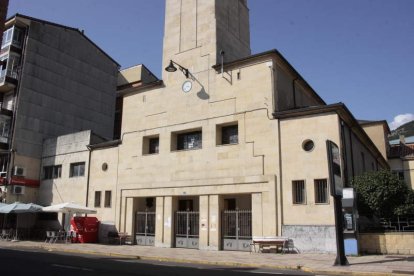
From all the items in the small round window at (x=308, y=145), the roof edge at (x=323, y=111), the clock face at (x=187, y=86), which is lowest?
the small round window at (x=308, y=145)

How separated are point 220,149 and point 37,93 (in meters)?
20.8

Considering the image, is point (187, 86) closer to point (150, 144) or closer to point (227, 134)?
point (227, 134)

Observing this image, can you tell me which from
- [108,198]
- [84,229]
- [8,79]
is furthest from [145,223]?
[8,79]

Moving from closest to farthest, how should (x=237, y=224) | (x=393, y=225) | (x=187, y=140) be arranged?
(x=393, y=225), (x=237, y=224), (x=187, y=140)

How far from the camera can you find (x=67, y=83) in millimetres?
38969

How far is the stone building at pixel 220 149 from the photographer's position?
2112cm

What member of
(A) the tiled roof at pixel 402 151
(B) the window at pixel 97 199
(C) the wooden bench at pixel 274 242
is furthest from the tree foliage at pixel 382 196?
(A) the tiled roof at pixel 402 151

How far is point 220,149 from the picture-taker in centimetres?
2412

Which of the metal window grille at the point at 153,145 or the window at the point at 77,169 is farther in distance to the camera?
the window at the point at 77,169

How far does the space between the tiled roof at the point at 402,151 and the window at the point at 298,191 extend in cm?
2432

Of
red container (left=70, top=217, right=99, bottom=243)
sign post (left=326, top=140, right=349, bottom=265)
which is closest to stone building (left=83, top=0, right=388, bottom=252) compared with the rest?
red container (left=70, top=217, right=99, bottom=243)

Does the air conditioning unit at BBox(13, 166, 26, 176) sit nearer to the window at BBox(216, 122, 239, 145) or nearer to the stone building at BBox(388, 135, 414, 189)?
the window at BBox(216, 122, 239, 145)

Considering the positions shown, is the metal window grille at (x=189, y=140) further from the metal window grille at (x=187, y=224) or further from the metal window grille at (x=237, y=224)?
the metal window grille at (x=237, y=224)

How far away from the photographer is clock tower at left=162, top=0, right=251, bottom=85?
26453mm
